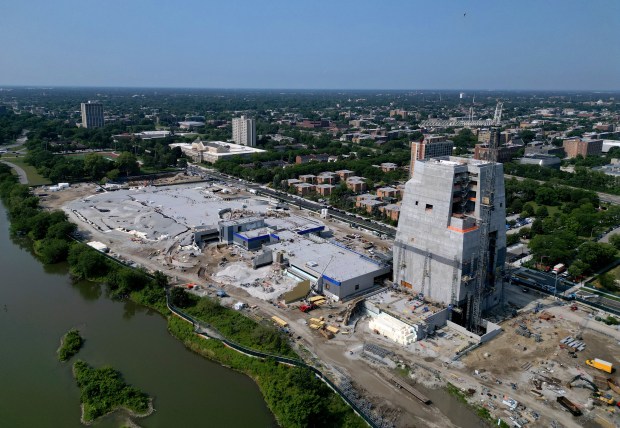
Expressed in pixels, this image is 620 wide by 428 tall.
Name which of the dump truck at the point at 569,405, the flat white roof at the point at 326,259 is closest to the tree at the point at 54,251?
the flat white roof at the point at 326,259

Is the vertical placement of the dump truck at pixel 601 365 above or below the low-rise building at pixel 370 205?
below

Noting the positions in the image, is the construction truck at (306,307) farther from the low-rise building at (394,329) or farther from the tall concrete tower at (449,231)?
the tall concrete tower at (449,231)

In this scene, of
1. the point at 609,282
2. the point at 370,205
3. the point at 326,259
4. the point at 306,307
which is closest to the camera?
the point at 306,307

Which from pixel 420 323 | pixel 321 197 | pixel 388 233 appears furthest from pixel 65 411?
pixel 321 197

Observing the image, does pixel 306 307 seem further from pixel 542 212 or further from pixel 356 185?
pixel 356 185

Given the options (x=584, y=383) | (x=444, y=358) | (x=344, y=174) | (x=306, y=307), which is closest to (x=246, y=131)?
(x=344, y=174)

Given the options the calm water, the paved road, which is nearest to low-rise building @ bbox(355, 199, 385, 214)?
the calm water

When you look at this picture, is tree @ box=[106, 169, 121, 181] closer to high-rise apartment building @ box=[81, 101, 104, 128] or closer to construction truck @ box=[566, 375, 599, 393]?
high-rise apartment building @ box=[81, 101, 104, 128]
